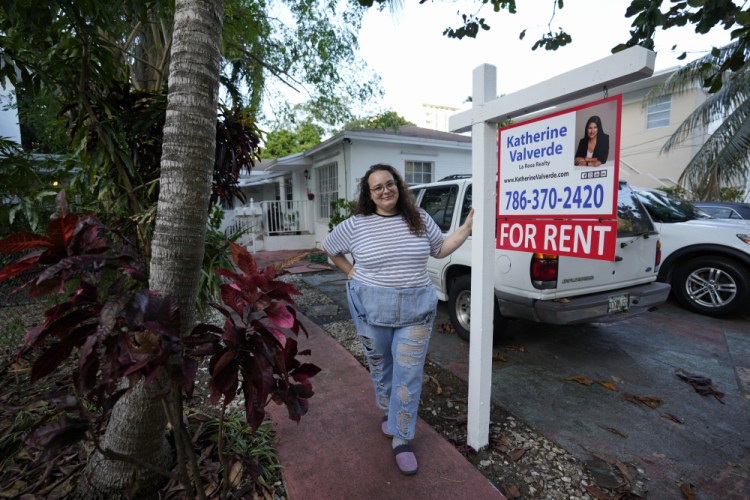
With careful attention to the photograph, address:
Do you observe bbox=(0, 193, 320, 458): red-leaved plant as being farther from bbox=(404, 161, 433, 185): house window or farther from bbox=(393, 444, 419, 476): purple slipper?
bbox=(404, 161, 433, 185): house window

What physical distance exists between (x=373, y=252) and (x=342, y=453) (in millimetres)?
1258

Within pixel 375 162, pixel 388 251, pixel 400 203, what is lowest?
pixel 388 251

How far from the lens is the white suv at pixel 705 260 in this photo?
190 inches

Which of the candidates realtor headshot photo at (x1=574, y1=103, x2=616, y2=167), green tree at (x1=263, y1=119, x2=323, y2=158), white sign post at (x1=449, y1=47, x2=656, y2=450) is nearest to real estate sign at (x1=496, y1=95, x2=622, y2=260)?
realtor headshot photo at (x1=574, y1=103, x2=616, y2=167)

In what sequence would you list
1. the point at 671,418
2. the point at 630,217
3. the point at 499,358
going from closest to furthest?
the point at 671,418, the point at 499,358, the point at 630,217

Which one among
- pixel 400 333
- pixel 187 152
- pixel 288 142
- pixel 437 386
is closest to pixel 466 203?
pixel 437 386

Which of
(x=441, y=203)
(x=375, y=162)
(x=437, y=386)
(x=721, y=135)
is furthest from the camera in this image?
(x=721, y=135)

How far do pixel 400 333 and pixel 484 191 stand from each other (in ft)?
3.19

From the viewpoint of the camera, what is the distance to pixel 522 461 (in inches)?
92.7

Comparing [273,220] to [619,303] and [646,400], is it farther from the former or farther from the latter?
[646,400]

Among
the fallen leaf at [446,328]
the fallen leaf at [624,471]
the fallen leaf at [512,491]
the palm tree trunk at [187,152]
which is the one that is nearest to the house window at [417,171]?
the fallen leaf at [446,328]

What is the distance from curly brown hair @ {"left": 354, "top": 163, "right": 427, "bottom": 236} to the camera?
2.33 m

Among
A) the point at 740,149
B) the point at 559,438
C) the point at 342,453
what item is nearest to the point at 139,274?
the point at 342,453

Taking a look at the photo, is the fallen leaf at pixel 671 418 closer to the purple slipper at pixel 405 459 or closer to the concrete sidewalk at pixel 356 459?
the concrete sidewalk at pixel 356 459
